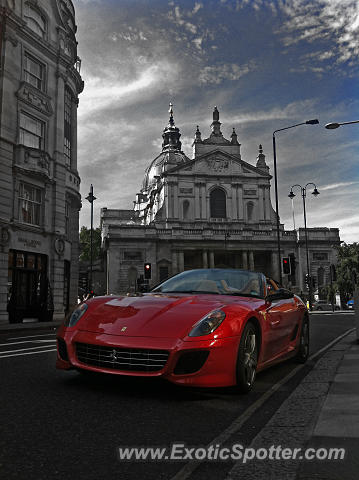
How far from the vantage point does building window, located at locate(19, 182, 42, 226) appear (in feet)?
69.3

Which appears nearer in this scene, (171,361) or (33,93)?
(171,361)

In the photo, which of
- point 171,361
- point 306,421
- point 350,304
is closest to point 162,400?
point 171,361

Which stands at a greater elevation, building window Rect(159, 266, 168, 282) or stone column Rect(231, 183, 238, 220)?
stone column Rect(231, 183, 238, 220)

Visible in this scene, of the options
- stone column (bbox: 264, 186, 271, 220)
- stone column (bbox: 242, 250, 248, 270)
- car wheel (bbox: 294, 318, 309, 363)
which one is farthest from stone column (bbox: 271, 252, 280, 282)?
car wheel (bbox: 294, 318, 309, 363)

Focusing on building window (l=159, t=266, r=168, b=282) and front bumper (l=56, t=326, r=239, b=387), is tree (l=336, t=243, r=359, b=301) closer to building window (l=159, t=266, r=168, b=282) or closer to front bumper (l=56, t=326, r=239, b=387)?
building window (l=159, t=266, r=168, b=282)

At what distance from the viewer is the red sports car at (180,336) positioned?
3.58m

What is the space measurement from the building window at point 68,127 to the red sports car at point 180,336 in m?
22.8

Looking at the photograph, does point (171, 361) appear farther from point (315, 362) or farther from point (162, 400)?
point (315, 362)

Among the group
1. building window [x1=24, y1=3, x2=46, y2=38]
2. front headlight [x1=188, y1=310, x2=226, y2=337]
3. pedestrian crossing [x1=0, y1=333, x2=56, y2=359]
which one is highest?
building window [x1=24, y1=3, x2=46, y2=38]

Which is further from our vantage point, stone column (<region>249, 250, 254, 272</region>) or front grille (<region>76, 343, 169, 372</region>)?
stone column (<region>249, 250, 254, 272</region>)

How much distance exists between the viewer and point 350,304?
42.8m

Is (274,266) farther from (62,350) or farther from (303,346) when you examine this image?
(62,350)

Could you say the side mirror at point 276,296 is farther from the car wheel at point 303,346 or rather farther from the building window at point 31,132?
the building window at point 31,132

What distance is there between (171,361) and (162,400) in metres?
0.36
